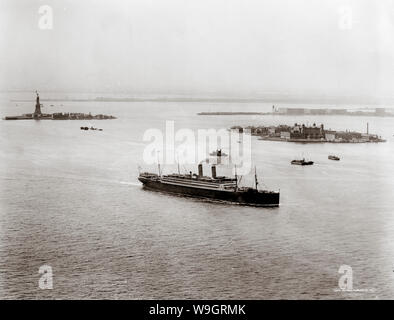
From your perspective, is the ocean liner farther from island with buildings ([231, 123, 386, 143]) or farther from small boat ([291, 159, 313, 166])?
island with buildings ([231, 123, 386, 143])

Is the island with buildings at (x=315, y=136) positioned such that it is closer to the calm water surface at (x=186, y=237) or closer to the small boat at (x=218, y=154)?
the small boat at (x=218, y=154)

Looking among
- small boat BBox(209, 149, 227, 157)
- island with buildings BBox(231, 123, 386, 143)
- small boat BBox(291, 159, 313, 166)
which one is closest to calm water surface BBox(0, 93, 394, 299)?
small boat BBox(291, 159, 313, 166)

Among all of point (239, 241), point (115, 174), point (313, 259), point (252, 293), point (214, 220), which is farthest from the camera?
point (115, 174)

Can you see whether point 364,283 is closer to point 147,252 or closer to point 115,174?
point 147,252

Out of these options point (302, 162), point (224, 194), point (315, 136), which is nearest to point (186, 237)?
point (224, 194)

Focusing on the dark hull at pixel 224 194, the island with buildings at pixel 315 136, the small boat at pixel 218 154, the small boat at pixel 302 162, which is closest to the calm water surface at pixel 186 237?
the dark hull at pixel 224 194

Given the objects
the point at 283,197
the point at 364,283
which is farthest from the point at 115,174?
the point at 364,283

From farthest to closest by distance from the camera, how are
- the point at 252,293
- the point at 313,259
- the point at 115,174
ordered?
the point at 115,174 < the point at 313,259 < the point at 252,293
